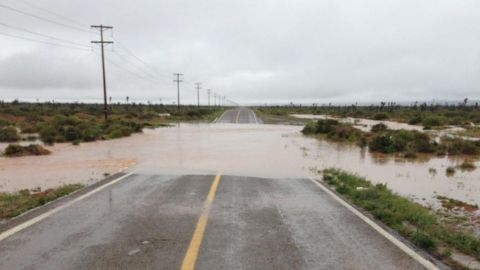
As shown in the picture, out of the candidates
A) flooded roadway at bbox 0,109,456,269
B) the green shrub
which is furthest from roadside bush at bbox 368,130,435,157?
flooded roadway at bbox 0,109,456,269

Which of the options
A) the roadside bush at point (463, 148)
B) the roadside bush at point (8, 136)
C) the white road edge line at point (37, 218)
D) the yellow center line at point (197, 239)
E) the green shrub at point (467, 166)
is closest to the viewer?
the yellow center line at point (197, 239)

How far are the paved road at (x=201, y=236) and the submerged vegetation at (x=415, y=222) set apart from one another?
517mm

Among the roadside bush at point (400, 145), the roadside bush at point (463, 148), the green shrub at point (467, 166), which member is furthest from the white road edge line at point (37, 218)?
the roadside bush at point (463, 148)

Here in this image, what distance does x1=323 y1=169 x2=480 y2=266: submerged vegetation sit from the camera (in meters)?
6.27

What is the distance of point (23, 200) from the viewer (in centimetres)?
948

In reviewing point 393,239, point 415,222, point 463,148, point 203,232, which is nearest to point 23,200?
point 203,232

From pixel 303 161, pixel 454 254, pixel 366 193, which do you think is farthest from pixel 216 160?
pixel 454 254

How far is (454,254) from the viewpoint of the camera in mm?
5988

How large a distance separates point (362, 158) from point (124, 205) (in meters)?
14.4

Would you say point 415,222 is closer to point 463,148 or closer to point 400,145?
point 400,145

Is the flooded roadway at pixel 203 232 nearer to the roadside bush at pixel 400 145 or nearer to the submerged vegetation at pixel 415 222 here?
the submerged vegetation at pixel 415 222

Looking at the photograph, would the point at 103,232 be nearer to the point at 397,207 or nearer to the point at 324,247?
the point at 324,247

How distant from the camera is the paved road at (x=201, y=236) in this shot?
215 inches

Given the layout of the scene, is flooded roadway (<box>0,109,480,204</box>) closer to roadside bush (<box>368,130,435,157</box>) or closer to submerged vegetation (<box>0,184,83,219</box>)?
roadside bush (<box>368,130,435,157</box>)
